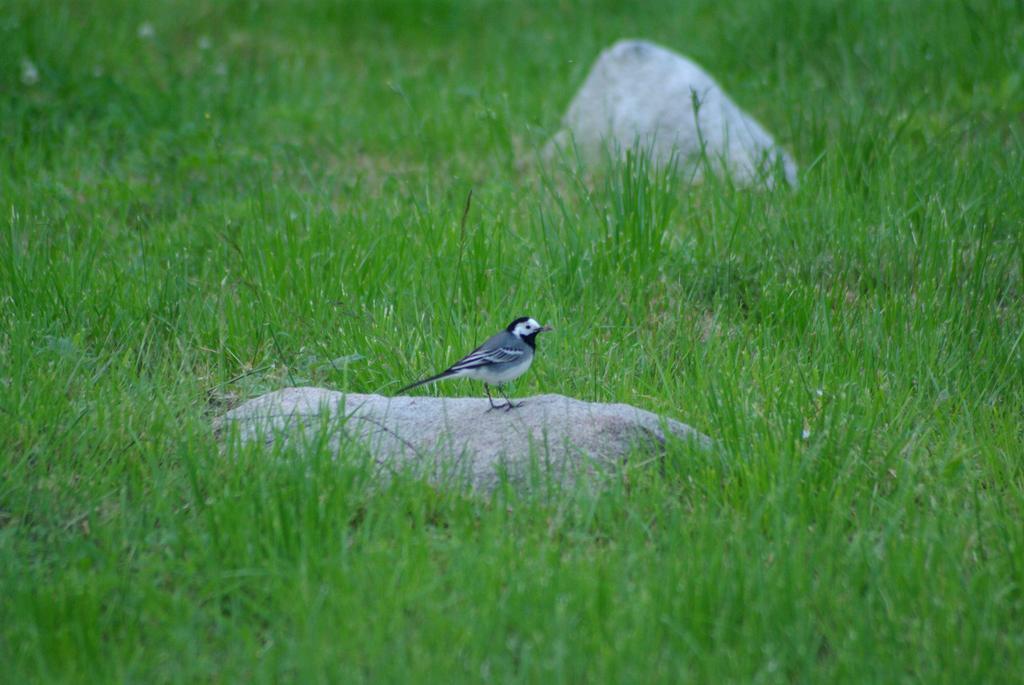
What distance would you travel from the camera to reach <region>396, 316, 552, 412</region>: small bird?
148 inches

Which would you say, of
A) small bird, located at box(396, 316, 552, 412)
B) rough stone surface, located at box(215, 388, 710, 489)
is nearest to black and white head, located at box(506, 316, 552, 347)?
small bird, located at box(396, 316, 552, 412)

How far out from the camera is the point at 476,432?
12.4ft

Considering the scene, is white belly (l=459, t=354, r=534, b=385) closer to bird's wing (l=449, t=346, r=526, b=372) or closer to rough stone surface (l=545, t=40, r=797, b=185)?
bird's wing (l=449, t=346, r=526, b=372)

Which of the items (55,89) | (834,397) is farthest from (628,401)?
(55,89)

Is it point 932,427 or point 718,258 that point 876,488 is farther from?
point 718,258

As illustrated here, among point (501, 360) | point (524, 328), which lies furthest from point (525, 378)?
point (501, 360)

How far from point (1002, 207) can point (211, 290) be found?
3978 mm

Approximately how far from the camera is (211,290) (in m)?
5.07

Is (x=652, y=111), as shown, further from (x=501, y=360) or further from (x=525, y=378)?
(x=501, y=360)

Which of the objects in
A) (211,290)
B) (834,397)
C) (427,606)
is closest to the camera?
(427,606)

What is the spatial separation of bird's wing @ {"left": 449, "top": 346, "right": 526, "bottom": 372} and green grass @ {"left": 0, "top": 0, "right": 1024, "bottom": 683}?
0.52m

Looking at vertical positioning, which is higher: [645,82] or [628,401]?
[645,82]

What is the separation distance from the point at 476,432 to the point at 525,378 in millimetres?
664

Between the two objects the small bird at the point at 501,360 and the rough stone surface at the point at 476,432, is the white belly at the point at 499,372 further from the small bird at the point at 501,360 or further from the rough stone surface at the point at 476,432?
the rough stone surface at the point at 476,432
